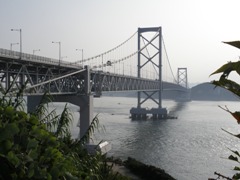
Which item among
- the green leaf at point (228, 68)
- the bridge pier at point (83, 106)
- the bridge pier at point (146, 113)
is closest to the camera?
the green leaf at point (228, 68)

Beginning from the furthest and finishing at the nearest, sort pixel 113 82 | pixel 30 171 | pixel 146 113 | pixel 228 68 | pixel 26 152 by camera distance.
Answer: pixel 146 113 < pixel 113 82 < pixel 26 152 < pixel 30 171 < pixel 228 68

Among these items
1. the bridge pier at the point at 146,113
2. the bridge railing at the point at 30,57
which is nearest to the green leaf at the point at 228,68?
the bridge railing at the point at 30,57

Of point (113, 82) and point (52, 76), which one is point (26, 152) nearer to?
point (52, 76)

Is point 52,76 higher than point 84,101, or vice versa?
point 52,76

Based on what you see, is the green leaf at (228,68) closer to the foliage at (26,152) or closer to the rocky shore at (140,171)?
the foliage at (26,152)

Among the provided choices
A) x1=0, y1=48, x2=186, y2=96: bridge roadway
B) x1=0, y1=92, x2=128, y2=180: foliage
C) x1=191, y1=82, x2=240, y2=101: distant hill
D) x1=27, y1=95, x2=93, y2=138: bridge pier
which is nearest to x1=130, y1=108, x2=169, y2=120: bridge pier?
x1=0, y1=48, x2=186, y2=96: bridge roadway

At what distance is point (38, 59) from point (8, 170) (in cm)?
3150

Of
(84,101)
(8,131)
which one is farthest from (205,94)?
(8,131)

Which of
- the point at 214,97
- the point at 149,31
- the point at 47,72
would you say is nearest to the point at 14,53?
the point at 47,72

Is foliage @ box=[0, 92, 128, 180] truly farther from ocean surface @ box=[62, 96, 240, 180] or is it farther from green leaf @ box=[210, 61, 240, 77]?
ocean surface @ box=[62, 96, 240, 180]

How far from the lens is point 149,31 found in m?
98.7

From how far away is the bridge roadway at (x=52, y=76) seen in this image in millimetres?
29906

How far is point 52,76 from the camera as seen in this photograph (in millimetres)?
38312

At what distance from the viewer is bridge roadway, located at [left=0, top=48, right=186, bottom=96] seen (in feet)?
98.1
